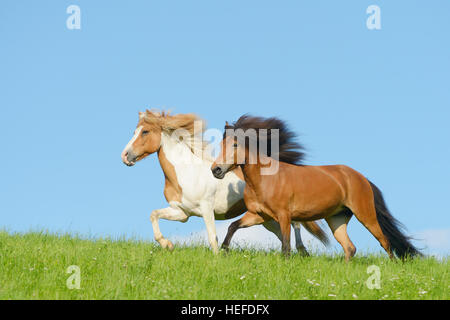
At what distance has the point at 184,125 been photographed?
9969 millimetres

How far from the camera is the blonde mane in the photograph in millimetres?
9789

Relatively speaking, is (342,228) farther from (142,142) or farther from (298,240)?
(142,142)

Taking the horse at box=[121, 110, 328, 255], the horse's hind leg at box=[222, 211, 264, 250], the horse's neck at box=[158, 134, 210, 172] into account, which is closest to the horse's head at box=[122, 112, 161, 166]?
the horse at box=[121, 110, 328, 255]

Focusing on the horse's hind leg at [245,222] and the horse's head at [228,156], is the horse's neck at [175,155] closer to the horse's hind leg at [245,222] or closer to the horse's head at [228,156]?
the horse's head at [228,156]

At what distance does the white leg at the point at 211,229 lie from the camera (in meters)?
9.06

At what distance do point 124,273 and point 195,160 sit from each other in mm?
2798

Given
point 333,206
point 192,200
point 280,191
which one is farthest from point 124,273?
point 333,206

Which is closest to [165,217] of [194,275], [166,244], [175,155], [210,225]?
[166,244]

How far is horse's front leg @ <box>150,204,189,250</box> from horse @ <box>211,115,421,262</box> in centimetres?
99

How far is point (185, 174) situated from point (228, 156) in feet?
4.27

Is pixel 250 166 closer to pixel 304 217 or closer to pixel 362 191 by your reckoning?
pixel 304 217

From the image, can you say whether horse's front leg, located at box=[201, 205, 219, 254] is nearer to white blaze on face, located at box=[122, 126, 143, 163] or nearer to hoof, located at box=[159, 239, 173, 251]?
hoof, located at box=[159, 239, 173, 251]

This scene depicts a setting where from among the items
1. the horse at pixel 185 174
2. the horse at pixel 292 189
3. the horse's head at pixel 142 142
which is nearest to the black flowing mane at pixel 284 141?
the horse at pixel 292 189

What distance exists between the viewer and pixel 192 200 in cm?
934
